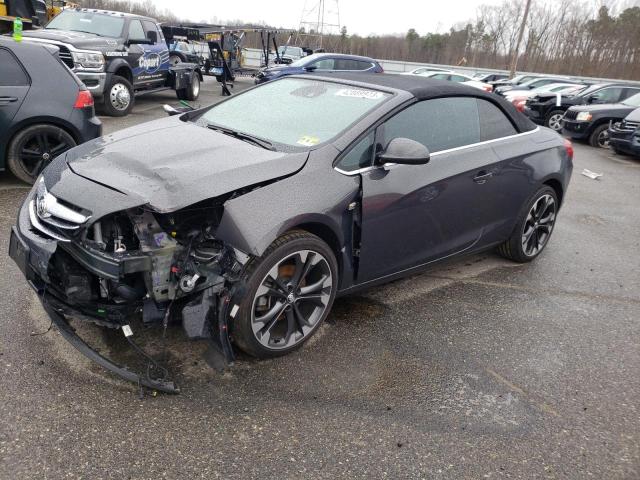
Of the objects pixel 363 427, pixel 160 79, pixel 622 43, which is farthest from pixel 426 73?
pixel 622 43

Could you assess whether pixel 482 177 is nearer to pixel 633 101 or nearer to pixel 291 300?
pixel 291 300

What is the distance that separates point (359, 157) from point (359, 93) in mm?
662

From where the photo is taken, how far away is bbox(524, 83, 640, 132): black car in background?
1405 centimetres

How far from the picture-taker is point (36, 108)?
5.59 m

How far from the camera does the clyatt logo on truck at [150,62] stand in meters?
11.7

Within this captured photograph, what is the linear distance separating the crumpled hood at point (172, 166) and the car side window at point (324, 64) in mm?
12548

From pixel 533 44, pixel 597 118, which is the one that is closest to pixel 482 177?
pixel 597 118

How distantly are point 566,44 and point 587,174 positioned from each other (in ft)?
153

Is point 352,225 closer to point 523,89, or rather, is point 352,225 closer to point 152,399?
point 152,399

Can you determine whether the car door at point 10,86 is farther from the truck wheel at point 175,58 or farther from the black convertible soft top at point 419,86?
the truck wheel at point 175,58

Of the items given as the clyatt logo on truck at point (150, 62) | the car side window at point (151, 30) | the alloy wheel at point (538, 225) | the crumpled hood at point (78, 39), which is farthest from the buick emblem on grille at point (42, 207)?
the car side window at point (151, 30)

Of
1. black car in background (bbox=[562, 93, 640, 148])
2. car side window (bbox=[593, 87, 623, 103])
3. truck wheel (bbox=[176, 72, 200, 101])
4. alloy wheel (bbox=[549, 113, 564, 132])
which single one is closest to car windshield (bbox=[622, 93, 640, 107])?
black car in background (bbox=[562, 93, 640, 148])

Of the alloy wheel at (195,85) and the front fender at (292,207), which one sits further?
the alloy wheel at (195,85)

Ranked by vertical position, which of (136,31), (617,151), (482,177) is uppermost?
(136,31)
